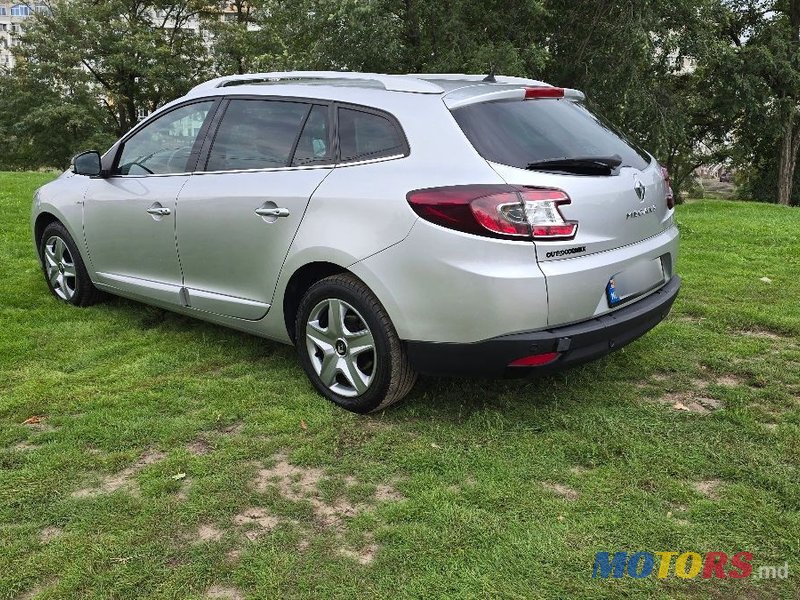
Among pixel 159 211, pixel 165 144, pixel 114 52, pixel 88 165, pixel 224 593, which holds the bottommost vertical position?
pixel 224 593

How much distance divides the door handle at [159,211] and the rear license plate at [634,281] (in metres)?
2.62

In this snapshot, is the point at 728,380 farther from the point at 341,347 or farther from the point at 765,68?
the point at 765,68

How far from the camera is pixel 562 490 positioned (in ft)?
9.46

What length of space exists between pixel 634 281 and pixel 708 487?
3.49 ft

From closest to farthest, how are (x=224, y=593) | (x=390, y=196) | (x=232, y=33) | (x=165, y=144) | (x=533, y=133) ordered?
(x=224, y=593) < (x=390, y=196) < (x=533, y=133) < (x=165, y=144) < (x=232, y=33)

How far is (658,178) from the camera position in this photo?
3.93 meters

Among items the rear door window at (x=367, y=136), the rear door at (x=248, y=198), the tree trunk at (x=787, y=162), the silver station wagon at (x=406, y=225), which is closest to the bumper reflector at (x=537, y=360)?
the silver station wagon at (x=406, y=225)

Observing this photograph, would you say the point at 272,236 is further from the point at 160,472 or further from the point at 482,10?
the point at 482,10

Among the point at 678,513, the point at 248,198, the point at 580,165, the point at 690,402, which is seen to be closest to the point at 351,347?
the point at 248,198

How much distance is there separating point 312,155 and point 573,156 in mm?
1329

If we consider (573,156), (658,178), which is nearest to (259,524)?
(573,156)

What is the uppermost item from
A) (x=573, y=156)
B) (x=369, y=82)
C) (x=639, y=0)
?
(x=639, y=0)

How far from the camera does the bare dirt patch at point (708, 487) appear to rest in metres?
2.82

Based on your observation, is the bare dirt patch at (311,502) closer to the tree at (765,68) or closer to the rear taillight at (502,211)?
the rear taillight at (502,211)
